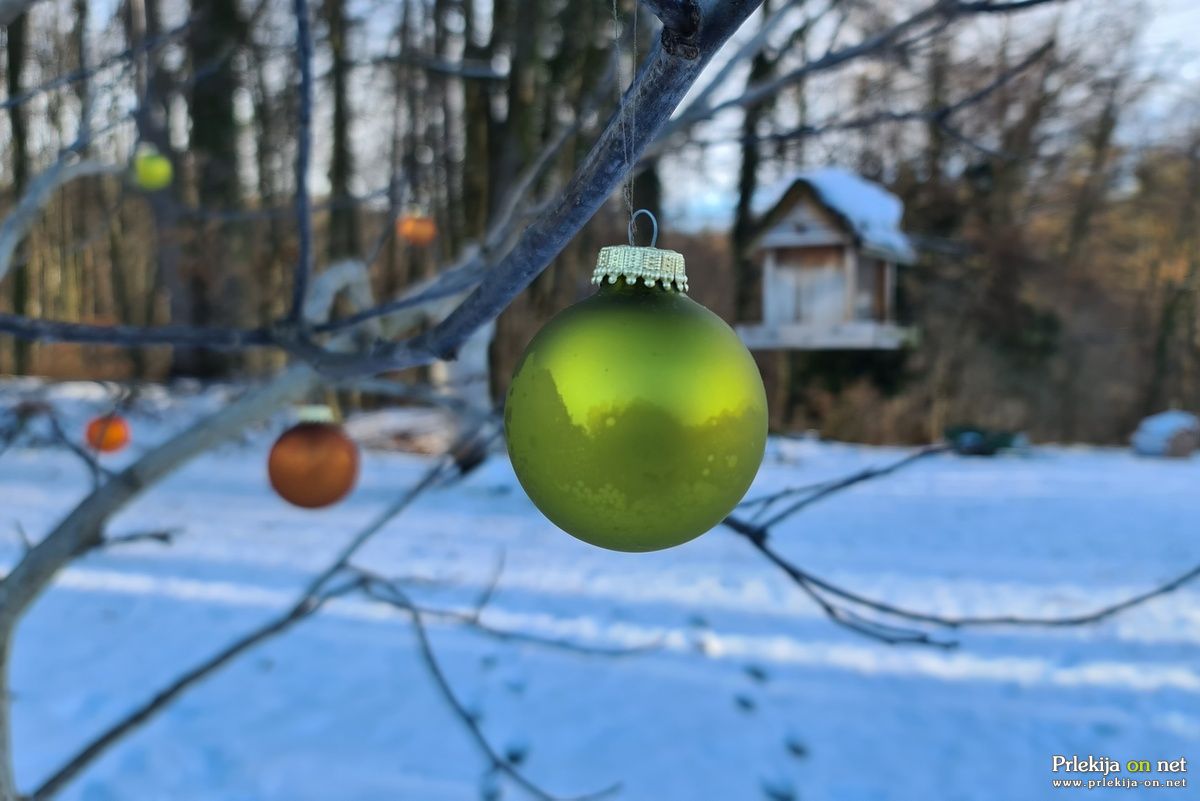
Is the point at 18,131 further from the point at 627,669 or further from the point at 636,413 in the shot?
the point at 636,413

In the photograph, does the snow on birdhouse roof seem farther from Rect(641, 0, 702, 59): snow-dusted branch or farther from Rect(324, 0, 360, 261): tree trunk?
Rect(324, 0, 360, 261): tree trunk

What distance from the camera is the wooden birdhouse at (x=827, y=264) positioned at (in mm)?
6027

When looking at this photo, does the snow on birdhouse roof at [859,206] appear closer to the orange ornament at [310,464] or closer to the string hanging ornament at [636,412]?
the orange ornament at [310,464]

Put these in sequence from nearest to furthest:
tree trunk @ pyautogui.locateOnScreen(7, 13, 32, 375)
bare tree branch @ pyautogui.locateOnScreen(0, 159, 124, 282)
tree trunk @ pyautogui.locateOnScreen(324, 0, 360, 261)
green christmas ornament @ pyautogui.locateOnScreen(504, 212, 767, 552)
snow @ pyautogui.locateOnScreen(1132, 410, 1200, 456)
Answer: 1. green christmas ornament @ pyautogui.locateOnScreen(504, 212, 767, 552)
2. bare tree branch @ pyautogui.locateOnScreen(0, 159, 124, 282)
3. snow @ pyautogui.locateOnScreen(1132, 410, 1200, 456)
4. tree trunk @ pyautogui.locateOnScreen(324, 0, 360, 261)
5. tree trunk @ pyautogui.locateOnScreen(7, 13, 32, 375)

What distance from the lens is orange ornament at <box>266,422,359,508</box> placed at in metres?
2.51

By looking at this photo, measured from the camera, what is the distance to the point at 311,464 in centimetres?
250

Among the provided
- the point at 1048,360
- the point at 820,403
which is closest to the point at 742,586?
the point at 820,403

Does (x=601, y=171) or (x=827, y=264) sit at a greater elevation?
(x=827, y=264)

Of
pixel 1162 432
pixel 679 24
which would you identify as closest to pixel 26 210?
pixel 679 24

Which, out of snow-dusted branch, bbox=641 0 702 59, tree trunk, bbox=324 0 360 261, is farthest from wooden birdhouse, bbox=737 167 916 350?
tree trunk, bbox=324 0 360 261

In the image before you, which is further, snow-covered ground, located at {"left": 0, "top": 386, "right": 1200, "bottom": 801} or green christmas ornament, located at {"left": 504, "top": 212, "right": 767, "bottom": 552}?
snow-covered ground, located at {"left": 0, "top": 386, "right": 1200, "bottom": 801}

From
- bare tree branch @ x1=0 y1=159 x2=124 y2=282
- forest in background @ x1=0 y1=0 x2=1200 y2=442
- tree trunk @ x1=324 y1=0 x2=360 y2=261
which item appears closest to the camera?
bare tree branch @ x1=0 y1=159 x2=124 y2=282

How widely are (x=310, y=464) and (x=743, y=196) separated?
974 cm

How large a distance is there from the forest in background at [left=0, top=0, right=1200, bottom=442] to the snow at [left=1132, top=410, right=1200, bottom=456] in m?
2.31
